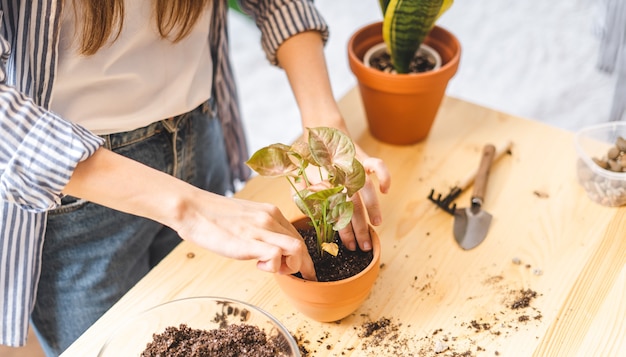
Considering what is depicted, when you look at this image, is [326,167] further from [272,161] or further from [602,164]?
[602,164]

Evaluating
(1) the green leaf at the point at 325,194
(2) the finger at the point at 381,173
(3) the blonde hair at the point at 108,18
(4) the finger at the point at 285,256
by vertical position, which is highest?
(3) the blonde hair at the point at 108,18

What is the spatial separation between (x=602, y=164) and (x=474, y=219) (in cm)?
25

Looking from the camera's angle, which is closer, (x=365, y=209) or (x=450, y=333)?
(x=450, y=333)

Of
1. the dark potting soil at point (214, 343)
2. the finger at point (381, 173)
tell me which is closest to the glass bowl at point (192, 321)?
the dark potting soil at point (214, 343)

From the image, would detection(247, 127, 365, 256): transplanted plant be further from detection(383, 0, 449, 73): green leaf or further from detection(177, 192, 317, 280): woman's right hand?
detection(383, 0, 449, 73): green leaf

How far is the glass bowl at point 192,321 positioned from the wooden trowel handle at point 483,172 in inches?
17.8

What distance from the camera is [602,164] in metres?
1.15

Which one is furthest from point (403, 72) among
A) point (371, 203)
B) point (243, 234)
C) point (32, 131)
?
point (32, 131)

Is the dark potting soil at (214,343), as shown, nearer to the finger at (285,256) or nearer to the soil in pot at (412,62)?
the finger at (285,256)

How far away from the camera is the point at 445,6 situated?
1.14m

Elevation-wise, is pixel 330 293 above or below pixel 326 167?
below

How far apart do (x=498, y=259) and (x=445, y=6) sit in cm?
44

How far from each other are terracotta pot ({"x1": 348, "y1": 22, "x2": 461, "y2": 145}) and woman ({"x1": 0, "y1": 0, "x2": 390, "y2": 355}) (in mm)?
113

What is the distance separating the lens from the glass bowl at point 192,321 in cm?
88
